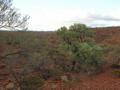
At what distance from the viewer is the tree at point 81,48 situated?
19656mm

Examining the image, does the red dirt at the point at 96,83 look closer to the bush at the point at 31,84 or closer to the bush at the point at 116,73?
the bush at the point at 116,73

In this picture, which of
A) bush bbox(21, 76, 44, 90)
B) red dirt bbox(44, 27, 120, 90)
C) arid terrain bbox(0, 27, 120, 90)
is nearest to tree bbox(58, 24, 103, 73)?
arid terrain bbox(0, 27, 120, 90)

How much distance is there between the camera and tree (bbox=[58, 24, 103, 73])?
19656 millimetres

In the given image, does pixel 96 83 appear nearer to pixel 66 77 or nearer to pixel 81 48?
pixel 66 77

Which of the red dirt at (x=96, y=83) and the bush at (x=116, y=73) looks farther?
the bush at (x=116, y=73)

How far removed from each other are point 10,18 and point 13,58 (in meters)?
3.46

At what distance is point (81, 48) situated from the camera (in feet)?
65.5

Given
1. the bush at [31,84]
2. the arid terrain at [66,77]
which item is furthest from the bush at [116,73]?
the bush at [31,84]

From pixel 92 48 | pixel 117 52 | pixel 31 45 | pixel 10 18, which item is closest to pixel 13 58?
pixel 31 45

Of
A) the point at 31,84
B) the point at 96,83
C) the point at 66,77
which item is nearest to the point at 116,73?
the point at 96,83

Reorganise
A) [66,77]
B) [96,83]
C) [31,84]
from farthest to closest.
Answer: [66,77] → [96,83] → [31,84]

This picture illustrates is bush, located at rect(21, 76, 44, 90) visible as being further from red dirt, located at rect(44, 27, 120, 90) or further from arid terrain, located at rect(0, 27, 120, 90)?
red dirt, located at rect(44, 27, 120, 90)

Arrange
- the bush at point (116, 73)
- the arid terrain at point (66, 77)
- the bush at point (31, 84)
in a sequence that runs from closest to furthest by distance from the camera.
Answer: the bush at point (31, 84), the arid terrain at point (66, 77), the bush at point (116, 73)

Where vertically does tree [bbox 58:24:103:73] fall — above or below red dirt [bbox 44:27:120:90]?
above
